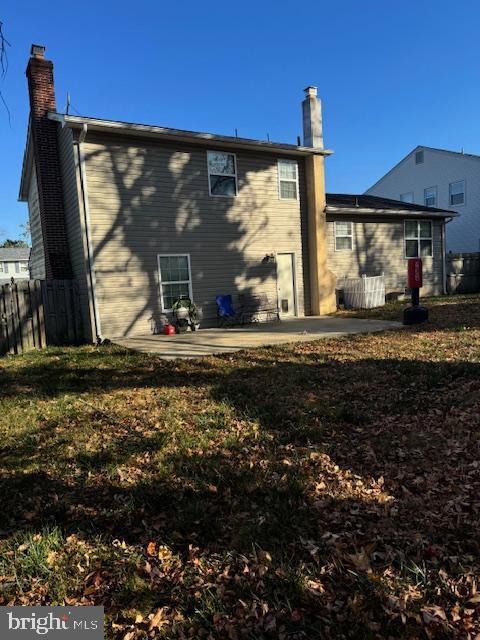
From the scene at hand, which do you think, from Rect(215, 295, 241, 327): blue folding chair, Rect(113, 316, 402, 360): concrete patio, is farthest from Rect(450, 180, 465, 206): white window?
Rect(215, 295, 241, 327): blue folding chair

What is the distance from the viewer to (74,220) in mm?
11141

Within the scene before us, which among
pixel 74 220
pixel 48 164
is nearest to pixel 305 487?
pixel 74 220

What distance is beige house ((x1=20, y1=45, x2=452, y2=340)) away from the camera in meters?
10.8

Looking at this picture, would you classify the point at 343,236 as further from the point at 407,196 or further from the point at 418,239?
the point at 407,196

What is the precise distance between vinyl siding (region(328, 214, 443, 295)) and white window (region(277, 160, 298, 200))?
6.63 feet

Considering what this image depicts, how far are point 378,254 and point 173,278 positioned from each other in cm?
865

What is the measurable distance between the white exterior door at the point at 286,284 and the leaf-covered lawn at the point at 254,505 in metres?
7.99

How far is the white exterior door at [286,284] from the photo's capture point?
552 inches

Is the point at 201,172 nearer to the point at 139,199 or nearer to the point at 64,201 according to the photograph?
the point at 139,199

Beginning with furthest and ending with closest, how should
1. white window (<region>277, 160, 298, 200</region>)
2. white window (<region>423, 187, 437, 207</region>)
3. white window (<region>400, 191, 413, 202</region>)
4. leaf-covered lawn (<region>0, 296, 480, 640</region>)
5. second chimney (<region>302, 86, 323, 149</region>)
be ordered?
white window (<region>400, 191, 413, 202</region>), white window (<region>423, 187, 437, 207</region>), second chimney (<region>302, 86, 323, 149</region>), white window (<region>277, 160, 298, 200</region>), leaf-covered lawn (<region>0, 296, 480, 640</region>)

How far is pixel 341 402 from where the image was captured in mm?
5172

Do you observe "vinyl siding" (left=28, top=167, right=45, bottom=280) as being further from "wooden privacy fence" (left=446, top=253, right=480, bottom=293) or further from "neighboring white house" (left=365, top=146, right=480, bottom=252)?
"neighboring white house" (left=365, top=146, right=480, bottom=252)

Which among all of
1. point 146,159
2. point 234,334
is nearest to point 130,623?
point 234,334

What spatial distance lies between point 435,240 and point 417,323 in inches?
365
